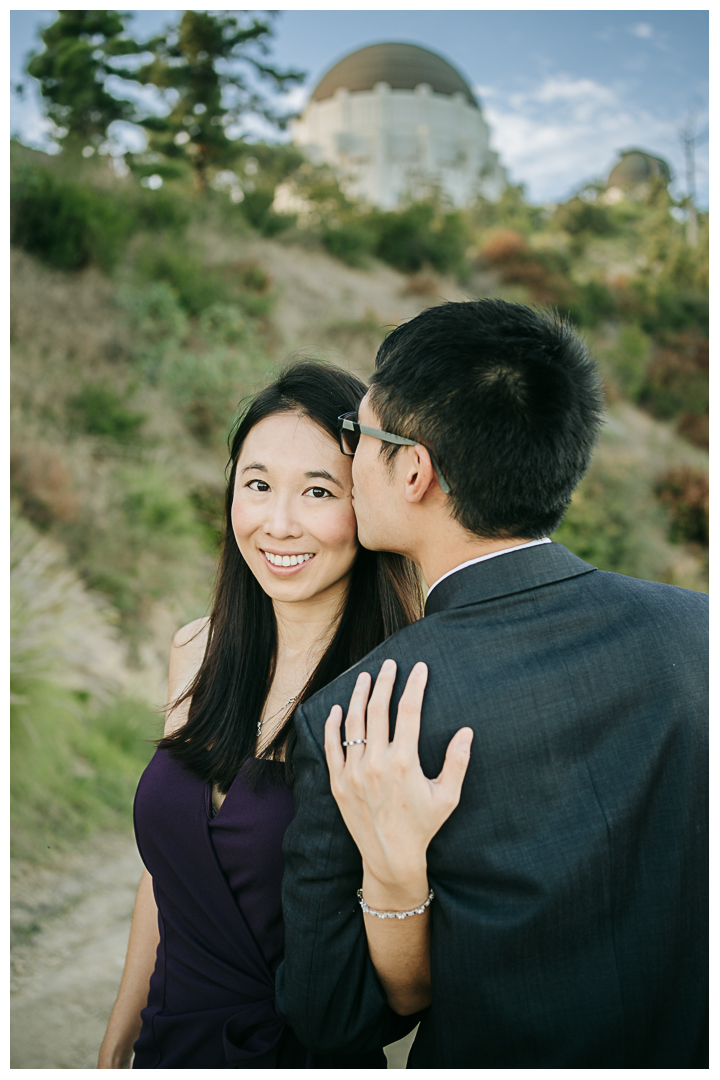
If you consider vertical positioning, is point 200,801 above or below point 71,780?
above

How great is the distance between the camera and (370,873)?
1348 millimetres

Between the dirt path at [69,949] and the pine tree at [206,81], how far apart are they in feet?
41.9

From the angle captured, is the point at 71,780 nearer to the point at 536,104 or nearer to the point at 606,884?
the point at 606,884

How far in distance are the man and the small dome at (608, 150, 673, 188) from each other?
20648 millimetres

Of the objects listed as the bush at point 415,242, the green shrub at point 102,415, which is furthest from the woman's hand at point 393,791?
the bush at point 415,242

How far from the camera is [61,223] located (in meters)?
10.4

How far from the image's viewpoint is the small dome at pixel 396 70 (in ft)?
107

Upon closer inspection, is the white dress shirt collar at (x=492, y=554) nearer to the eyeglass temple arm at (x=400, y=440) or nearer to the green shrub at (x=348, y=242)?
the eyeglass temple arm at (x=400, y=440)

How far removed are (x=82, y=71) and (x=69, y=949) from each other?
1253cm

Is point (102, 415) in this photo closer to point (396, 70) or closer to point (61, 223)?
point (61, 223)

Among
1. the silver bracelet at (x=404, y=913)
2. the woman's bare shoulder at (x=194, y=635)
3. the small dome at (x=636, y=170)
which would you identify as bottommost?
the silver bracelet at (x=404, y=913)

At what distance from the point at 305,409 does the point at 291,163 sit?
1658cm

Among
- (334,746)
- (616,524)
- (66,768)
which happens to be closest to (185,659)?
(334,746)
